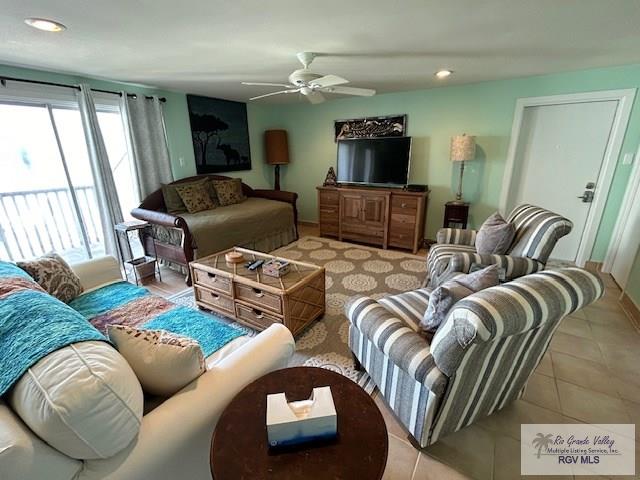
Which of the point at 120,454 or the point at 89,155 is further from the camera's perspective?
the point at 89,155

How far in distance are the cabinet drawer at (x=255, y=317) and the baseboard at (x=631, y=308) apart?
2842mm

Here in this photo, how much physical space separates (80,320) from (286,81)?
10.3 feet

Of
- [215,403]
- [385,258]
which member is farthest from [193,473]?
[385,258]

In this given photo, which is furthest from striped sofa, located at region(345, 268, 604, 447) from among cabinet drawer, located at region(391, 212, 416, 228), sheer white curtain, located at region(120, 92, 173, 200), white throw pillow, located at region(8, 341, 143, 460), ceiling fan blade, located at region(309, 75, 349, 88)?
sheer white curtain, located at region(120, 92, 173, 200)

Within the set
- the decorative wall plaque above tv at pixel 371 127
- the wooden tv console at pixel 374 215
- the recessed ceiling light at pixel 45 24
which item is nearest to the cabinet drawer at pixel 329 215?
the wooden tv console at pixel 374 215

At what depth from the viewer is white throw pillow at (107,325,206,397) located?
37.0 inches

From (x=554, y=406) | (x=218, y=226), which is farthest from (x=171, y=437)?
(x=218, y=226)

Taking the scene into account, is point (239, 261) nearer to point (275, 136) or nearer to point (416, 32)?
point (416, 32)

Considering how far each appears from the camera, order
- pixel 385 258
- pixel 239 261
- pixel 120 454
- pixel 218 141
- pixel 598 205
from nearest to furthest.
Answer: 1. pixel 120 454
2. pixel 239 261
3. pixel 598 205
4. pixel 385 258
5. pixel 218 141

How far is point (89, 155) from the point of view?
3.08 m

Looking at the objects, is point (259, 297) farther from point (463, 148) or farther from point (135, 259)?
point (463, 148)

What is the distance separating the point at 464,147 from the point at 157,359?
12.1 ft

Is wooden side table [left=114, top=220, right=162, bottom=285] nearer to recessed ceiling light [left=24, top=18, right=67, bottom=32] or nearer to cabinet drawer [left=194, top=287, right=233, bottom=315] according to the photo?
cabinet drawer [left=194, top=287, right=233, bottom=315]

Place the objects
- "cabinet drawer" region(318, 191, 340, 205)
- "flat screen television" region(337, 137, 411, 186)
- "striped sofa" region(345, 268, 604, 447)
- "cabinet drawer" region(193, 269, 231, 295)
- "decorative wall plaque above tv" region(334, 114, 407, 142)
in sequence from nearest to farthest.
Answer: "striped sofa" region(345, 268, 604, 447) → "cabinet drawer" region(193, 269, 231, 295) → "flat screen television" region(337, 137, 411, 186) → "decorative wall plaque above tv" region(334, 114, 407, 142) → "cabinet drawer" region(318, 191, 340, 205)
